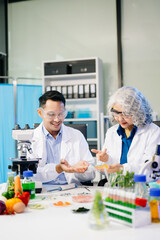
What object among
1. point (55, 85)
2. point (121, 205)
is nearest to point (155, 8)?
point (55, 85)

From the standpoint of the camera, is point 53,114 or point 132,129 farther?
point 132,129

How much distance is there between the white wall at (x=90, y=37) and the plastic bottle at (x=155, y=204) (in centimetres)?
364

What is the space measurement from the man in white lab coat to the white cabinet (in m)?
2.09

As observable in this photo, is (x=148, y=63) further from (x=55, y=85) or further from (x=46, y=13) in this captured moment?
(x=46, y=13)

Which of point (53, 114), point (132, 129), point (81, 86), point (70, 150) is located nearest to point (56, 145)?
point (70, 150)

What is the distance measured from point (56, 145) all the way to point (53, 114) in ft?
1.06

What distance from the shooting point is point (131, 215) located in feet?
4.31

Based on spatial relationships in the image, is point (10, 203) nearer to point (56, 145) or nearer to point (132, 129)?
point (56, 145)

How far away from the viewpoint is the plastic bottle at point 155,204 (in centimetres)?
139

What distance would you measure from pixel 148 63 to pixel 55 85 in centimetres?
158

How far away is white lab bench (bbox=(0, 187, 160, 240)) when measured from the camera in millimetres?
1224

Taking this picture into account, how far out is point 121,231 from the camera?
1278 mm

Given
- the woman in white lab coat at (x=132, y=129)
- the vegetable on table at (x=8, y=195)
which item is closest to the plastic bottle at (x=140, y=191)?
the vegetable on table at (x=8, y=195)

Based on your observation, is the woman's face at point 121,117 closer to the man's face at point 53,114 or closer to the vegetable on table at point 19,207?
the man's face at point 53,114
